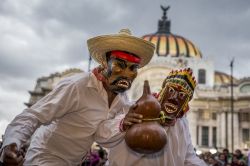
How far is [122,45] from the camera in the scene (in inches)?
150

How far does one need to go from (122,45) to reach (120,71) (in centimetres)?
30

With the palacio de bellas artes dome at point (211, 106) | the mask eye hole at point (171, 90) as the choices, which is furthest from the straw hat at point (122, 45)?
the palacio de bellas artes dome at point (211, 106)

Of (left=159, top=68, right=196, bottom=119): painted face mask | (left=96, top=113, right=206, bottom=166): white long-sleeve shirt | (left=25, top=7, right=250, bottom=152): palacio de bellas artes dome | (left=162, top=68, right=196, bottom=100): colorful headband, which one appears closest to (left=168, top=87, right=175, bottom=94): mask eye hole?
(left=159, top=68, right=196, bottom=119): painted face mask

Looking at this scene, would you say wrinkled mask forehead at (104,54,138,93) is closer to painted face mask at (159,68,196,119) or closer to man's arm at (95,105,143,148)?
man's arm at (95,105,143,148)

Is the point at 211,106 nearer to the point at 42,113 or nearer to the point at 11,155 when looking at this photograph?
the point at 42,113

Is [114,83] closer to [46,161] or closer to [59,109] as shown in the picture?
[59,109]

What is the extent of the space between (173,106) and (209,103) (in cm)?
3756

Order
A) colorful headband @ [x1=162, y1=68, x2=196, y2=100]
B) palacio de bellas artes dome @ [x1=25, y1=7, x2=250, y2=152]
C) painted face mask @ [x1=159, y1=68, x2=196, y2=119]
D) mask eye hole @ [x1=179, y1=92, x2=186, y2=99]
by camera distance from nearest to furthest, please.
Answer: painted face mask @ [x1=159, y1=68, x2=196, y2=119]
mask eye hole @ [x1=179, y1=92, x2=186, y2=99]
colorful headband @ [x1=162, y1=68, x2=196, y2=100]
palacio de bellas artes dome @ [x1=25, y1=7, x2=250, y2=152]

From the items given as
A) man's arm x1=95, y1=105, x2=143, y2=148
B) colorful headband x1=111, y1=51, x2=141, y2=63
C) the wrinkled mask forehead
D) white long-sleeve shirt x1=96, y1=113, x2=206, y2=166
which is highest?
colorful headband x1=111, y1=51, x2=141, y2=63

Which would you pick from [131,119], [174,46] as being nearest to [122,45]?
[131,119]

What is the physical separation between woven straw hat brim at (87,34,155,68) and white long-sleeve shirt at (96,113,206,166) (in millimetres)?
746

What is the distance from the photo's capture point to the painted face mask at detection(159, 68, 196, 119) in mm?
4273

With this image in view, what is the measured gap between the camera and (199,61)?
4512 centimetres

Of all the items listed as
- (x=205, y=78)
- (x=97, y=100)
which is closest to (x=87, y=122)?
(x=97, y=100)
